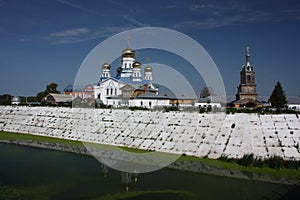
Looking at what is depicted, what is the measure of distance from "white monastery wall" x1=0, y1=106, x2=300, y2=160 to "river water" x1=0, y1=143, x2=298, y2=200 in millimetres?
3801

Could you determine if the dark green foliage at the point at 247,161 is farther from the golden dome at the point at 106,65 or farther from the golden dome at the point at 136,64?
the golden dome at the point at 106,65

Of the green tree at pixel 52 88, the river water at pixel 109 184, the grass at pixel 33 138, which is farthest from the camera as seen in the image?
the green tree at pixel 52 88

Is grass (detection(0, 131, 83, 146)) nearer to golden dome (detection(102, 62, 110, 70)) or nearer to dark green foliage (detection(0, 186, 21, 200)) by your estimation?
dark green foliage (detection(0, 186, 21, 200))

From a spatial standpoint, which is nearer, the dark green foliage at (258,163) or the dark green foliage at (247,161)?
the dark green foliage at (258,163)

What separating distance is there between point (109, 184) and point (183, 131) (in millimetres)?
9209

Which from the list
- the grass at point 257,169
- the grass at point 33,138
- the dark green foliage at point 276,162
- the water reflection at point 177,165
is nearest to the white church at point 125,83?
the grass at point 33,138

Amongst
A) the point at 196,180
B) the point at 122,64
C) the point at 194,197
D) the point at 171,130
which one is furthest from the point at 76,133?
the point at 122,64

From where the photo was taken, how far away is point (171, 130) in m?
23.6

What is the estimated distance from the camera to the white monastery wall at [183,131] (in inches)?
770

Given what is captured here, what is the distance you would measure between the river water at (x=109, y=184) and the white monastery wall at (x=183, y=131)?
3.80 m

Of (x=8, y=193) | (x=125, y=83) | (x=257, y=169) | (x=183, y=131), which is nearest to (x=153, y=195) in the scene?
(x=8, y=193)

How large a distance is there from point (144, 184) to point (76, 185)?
3.21 meters

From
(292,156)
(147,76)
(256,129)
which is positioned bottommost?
(292,156)

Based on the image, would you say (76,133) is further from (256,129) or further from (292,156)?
(292,156)
